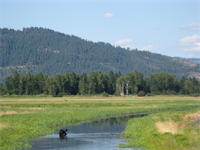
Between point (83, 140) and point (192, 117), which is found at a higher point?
point (192, 117)

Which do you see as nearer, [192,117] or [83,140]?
[83,140]

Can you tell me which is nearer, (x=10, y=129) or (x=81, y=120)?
(x=10, y=129)

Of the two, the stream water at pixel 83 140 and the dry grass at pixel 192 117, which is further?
the dry grass at pixel 192 117

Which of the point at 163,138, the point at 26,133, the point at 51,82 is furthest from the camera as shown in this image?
the point at 51,82

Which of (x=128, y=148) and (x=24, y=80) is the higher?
(x=24, y=80)

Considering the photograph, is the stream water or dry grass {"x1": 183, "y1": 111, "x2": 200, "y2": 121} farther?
dry grass {"x1": 183, "y1": 111, "x2": 200, "y2": 121}

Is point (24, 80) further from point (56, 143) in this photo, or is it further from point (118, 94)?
point (56, 143)

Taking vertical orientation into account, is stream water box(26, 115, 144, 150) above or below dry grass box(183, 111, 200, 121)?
below

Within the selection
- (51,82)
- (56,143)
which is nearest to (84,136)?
(56,143)

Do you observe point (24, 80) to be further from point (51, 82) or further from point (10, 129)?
point (10, 129)

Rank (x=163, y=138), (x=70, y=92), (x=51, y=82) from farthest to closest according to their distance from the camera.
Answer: (x=70, y=92) → (x=51, y=82) → (x=163, y=138)

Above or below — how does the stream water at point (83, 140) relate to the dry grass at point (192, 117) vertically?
below

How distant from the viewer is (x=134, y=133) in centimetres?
4125

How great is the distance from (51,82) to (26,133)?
470ft
